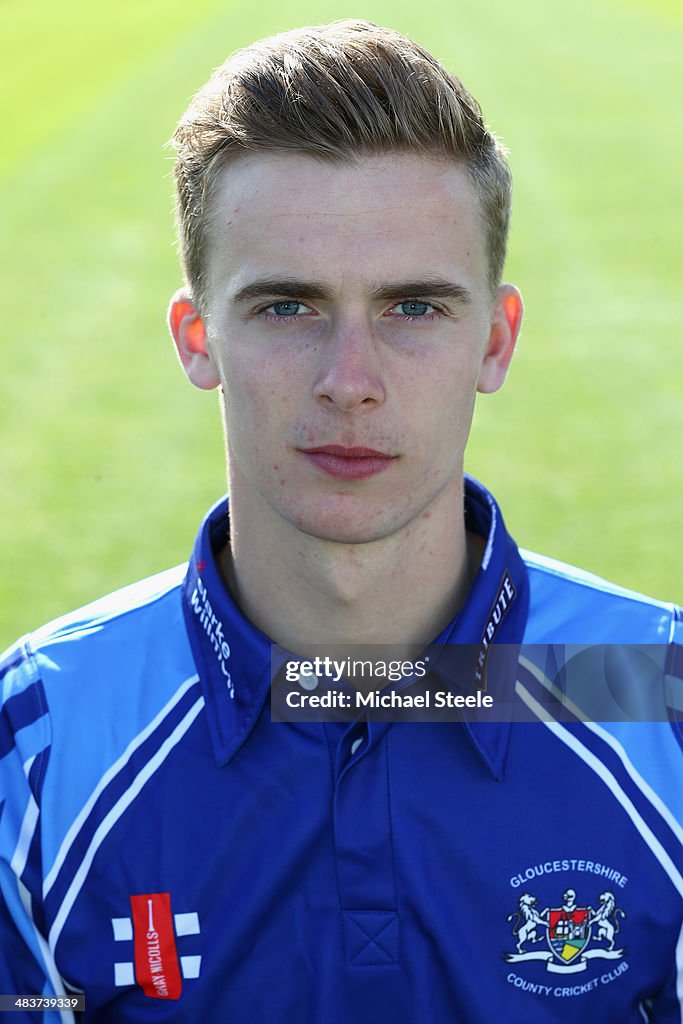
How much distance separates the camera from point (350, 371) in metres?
2.04

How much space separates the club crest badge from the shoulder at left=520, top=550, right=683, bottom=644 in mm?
431

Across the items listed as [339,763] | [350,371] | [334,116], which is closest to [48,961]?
[339,763]

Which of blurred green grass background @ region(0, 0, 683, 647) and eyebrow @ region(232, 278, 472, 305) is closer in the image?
eyebrow @ region(232, 278, 472, 305)

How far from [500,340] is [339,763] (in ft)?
2.61

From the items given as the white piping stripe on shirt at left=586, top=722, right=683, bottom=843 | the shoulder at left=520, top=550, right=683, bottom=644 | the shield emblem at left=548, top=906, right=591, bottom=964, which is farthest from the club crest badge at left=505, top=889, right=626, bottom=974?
the shoulder at left=520, top=550, right=683, bottom=644

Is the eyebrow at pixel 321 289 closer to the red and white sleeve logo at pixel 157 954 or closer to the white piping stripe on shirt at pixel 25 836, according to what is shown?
the white piping stripe on shirt at pixel 25 836

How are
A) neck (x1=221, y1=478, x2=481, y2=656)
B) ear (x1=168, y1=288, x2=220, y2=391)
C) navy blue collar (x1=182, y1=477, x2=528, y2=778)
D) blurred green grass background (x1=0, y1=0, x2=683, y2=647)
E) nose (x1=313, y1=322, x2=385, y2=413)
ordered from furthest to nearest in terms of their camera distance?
blurred green grass background (x1=0, y1=0, x2=683, y2=647)
ear (x1=168, y1=288, x2=220, y2=391)
neck (x1=221, y1=478, x2=481, y2=656)
navy blue collar (x1=182, y1=477, x2=528, y2=778)
nose (x1=313, y1=322, x2=385, y2=413)

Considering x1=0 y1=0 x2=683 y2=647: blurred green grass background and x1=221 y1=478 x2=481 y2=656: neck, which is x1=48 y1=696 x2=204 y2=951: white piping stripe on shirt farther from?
x1=0 y1=0 x2=683 y2=647: blurred green grass background

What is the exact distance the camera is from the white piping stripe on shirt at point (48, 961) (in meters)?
2.08

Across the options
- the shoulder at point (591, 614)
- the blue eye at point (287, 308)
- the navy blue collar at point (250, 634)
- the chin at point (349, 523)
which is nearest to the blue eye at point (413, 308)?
the blue eye at point (287, 308)

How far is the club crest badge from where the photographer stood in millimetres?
2102

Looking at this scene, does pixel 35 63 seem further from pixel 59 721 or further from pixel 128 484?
pixel 59 721

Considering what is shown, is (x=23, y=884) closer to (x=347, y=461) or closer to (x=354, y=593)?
(x=354, y=593)

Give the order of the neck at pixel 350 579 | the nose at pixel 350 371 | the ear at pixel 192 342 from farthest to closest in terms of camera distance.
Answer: the ear at pixel 192 342 → the neck at pixel 350 579 → the nose at pixel 350 371
